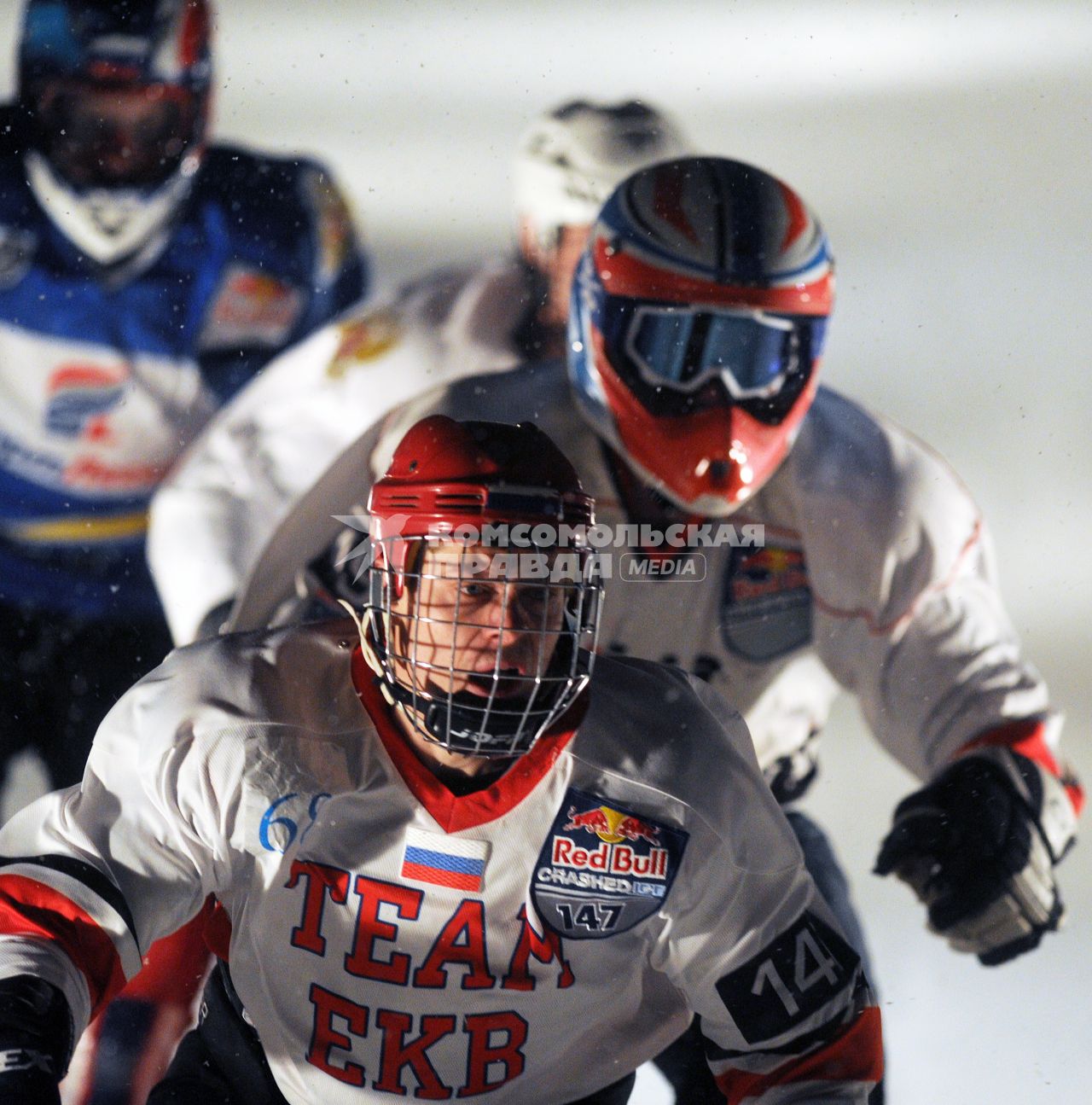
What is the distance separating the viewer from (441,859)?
1402 mm

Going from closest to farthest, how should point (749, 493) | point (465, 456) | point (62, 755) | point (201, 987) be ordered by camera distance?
point (465, 456) → point (201, 987) → point (749, 493) → point (62, 755)

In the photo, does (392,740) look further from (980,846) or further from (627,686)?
(980,846)

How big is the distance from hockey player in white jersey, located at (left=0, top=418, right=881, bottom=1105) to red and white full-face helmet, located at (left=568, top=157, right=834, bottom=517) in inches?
18.7

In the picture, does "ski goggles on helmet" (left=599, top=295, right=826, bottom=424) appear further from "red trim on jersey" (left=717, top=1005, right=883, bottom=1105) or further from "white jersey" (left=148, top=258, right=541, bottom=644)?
"red trim on jersey" (left=717, top=1005, right=883, bottom=1105)

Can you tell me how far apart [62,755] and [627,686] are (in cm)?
167

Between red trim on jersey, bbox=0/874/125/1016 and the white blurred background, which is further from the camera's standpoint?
the white blurred background

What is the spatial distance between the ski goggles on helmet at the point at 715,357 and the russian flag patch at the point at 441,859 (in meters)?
0.70

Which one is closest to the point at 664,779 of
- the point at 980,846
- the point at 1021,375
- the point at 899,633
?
the point at 980,846

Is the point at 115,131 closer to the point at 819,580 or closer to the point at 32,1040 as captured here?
the point at 819,580

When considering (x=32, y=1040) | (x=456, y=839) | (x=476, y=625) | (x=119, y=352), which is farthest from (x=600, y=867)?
(x=119, y=352)

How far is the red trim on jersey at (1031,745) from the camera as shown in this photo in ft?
6.21

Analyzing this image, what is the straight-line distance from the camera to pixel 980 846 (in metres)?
1.78

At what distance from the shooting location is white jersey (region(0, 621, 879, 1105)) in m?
1.38

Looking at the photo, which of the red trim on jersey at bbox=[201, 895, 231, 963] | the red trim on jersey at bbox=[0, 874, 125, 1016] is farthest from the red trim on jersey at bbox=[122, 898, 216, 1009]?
the red trim on jersey at bbox=[0, 874, 125, 1016]
